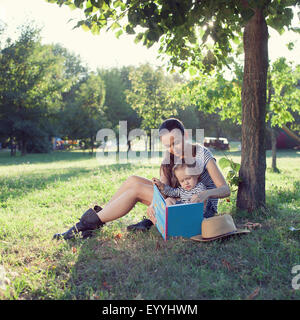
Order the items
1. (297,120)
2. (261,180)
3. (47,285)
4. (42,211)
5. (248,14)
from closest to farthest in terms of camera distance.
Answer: (47,285)
(248,14)
(261,180)
(42,211)
(297,120)

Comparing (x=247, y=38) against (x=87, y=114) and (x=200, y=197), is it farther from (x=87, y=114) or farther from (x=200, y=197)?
(x=87, y=114)

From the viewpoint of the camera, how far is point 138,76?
19.4 m

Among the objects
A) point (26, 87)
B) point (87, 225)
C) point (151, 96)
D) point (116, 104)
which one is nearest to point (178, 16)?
point (87, 225)

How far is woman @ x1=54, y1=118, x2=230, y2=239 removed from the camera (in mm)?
3545

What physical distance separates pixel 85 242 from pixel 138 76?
1691 cm

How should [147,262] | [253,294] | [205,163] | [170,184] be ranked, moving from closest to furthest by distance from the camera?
[253,294]
[147,262]
[205,163]
[170,184]

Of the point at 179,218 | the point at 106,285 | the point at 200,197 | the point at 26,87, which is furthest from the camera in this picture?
the point at 26,87

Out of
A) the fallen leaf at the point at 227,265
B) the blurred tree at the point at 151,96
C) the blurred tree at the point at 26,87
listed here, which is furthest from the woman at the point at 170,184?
the blurred tree at the point at 26,87

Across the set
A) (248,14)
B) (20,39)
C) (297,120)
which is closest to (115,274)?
(248,14)

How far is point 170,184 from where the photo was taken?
3.89 metres

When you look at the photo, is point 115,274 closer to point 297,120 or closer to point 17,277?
point 17,277

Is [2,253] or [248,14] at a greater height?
[248,14]

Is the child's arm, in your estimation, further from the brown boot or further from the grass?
the brown boot

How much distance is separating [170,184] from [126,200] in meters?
0.58
